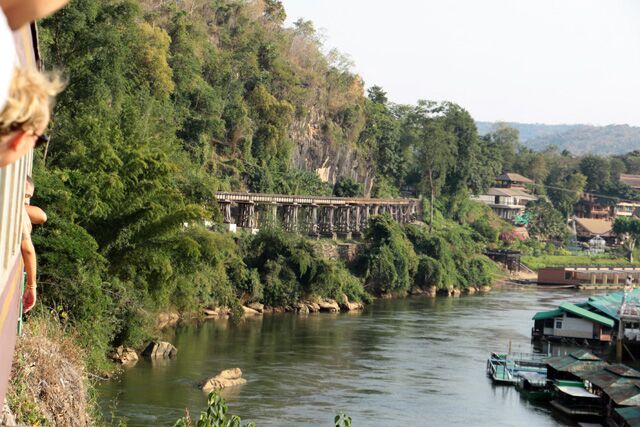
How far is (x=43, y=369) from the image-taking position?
12273 mm

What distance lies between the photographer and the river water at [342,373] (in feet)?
71.8

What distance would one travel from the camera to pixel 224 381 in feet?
79.1

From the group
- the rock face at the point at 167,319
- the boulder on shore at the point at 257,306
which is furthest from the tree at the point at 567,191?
the rock face at the point at 167,319

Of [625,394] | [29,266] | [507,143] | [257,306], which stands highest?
[507,143]

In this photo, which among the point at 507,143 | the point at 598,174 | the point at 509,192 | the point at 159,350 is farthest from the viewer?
the point at 507,143

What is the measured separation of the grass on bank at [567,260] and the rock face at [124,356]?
143ft

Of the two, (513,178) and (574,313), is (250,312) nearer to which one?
(574,313)

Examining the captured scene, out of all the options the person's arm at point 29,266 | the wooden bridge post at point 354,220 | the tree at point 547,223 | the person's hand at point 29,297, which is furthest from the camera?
the tree at point 547,223

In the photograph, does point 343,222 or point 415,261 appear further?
point 343,222

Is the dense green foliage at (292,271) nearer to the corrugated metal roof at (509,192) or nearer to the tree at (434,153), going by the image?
the tree at (434,153)

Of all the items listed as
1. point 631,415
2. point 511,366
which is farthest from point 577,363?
point 631,415

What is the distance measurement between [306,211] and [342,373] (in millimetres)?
26215

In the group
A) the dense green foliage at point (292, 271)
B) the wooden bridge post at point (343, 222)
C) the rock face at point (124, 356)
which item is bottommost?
the rock face at point (124, 356)

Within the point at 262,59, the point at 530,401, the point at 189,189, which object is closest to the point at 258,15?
the point at 262,59
